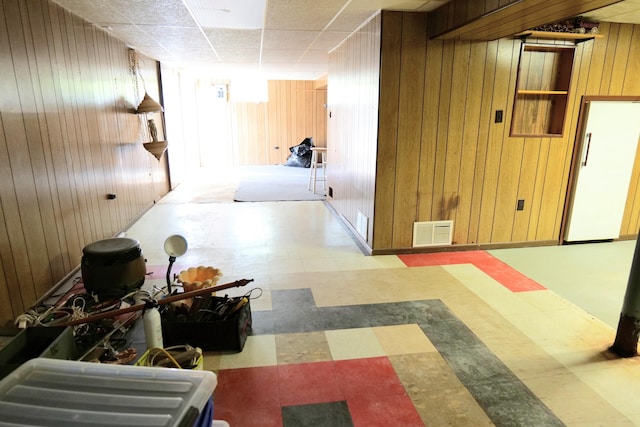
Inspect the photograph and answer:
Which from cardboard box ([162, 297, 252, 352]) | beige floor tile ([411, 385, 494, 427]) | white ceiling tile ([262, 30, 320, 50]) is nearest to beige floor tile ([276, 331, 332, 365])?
cardboard box ([162, 297, 252, 352])

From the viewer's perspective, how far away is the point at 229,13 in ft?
12.0

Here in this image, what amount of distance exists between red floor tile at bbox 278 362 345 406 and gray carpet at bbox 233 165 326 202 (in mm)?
4380

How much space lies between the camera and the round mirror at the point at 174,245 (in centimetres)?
251

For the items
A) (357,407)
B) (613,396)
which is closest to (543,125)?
(613,396)

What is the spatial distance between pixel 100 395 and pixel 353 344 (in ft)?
5.14

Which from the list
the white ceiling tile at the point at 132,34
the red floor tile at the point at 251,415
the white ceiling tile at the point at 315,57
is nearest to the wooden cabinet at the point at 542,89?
the white ceiling tile at the point at 315,57

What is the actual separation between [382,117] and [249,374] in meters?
2.55

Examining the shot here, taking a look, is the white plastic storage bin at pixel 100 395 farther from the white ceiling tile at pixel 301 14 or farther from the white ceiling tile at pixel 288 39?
the white ceiling tile at pixel 288 39

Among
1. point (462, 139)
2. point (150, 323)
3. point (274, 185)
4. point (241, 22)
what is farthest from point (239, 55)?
point (150, 323)

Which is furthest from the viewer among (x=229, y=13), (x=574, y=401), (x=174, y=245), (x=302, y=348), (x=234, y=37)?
(x=234, y=37)

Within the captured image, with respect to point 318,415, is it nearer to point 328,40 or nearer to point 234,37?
point 328,40

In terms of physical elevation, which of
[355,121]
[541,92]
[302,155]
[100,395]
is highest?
[541,92]

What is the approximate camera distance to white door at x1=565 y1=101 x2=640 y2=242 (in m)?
4.02

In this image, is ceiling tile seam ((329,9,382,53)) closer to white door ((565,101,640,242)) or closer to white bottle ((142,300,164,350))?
white door ((565,101,640,242))
